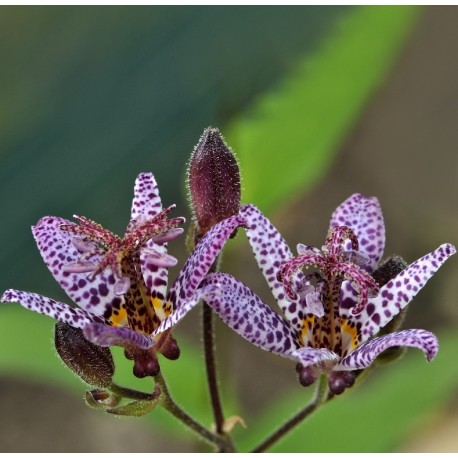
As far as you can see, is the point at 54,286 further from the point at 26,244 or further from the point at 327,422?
the point at 327,422

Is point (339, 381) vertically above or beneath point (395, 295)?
beneath

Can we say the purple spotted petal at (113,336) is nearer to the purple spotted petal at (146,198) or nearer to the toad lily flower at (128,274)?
the toad lily flower at (128,274)

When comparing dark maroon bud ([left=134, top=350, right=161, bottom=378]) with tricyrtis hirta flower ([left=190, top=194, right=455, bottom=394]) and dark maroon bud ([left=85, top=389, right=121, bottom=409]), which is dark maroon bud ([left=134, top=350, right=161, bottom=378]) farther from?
tricyrtis hirta flower ([left=190, top=194, right=455, bottom=394])

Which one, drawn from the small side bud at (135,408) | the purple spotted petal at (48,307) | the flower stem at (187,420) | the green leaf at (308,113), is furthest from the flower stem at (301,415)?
the green leaf at (308,113)

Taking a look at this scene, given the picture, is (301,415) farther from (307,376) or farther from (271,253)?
(271,253)

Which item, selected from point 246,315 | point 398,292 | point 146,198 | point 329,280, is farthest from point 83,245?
point 398,292

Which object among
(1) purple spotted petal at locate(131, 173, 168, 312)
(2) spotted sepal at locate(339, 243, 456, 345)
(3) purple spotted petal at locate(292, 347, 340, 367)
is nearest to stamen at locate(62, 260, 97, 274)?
(1) purple spotted petal at locate(131, 173, 168, 312)
